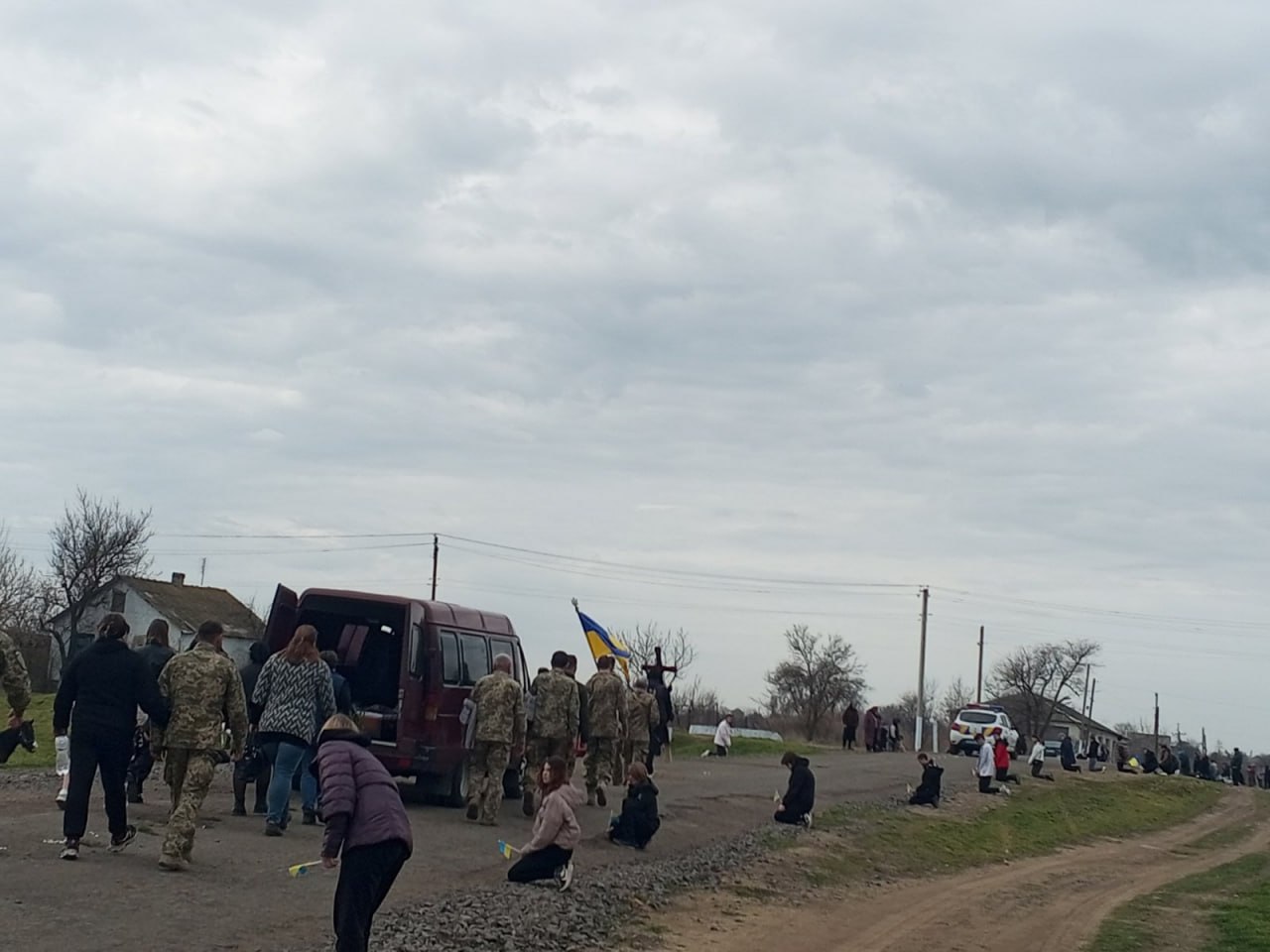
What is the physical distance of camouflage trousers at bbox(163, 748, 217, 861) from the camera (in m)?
10.6

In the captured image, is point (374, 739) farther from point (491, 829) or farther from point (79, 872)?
point (79, 872)

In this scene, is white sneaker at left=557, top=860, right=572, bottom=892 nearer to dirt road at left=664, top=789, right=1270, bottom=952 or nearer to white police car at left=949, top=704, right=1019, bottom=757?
dirt road at left=664, top=789, right=1270, bottom=952

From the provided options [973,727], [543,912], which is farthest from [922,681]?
[543,912]

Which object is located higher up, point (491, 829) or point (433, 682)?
point (433, 682)

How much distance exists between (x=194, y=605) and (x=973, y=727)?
40456mm

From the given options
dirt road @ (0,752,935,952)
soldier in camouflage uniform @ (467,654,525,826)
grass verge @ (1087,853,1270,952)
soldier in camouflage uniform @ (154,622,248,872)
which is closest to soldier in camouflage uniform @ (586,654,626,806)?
dirt road @ (0,752,935,952)

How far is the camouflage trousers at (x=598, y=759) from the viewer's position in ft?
57.4

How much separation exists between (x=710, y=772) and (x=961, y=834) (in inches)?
221

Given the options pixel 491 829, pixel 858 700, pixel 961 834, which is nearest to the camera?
pixel 491 829

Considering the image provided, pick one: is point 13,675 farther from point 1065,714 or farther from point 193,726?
point 1065,714

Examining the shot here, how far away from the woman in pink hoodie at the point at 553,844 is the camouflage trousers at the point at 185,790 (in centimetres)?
286

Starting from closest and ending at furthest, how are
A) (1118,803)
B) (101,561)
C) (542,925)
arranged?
1. (542,925)
2. (1118,803)
3. (101,561)

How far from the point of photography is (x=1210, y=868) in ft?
81.3

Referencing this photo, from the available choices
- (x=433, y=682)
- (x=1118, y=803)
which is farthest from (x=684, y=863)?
(x=1118, y=803)
